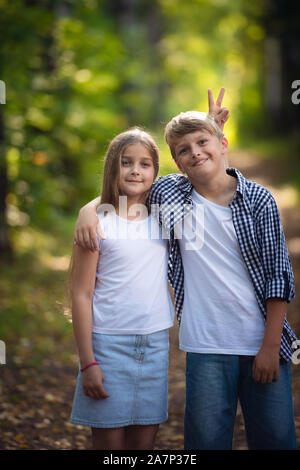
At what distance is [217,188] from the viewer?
7.88ft

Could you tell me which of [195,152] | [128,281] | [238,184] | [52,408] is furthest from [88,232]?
[52,408]

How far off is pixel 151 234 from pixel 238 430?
1957 mm

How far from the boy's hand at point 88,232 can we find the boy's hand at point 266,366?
34.7 inches

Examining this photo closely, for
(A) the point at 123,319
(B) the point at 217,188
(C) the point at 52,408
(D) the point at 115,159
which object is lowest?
(C) the point at 52,408

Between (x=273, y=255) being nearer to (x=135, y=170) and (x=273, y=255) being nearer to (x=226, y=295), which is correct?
(x=226, y=295)

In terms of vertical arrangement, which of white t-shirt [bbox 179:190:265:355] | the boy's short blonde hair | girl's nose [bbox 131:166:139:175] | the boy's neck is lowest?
white t-shirt [bbox 179:190:265:355]

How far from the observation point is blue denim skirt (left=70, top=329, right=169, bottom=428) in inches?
90.0

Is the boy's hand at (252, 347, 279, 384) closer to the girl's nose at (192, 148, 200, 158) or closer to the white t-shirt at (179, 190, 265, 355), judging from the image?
the white t-shirt at (179, 190, 265, 355)

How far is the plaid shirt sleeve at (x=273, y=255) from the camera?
219cm

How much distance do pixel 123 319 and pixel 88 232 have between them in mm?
435

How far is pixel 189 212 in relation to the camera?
237 cm

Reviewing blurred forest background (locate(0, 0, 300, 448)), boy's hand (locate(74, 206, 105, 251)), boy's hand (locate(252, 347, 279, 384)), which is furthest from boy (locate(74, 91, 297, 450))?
blurred forest background (locate(0, 0, 300, 448))

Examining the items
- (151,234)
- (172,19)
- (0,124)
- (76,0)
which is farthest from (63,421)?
(172,19)

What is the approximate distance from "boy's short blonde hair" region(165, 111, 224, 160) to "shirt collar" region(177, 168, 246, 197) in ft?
0.58
